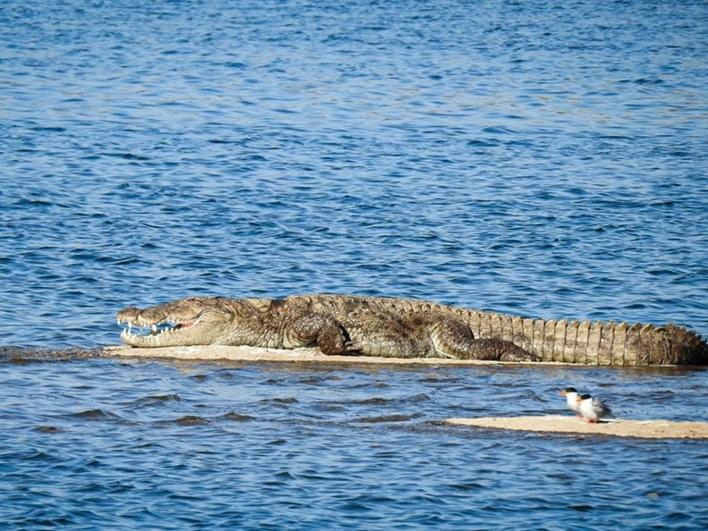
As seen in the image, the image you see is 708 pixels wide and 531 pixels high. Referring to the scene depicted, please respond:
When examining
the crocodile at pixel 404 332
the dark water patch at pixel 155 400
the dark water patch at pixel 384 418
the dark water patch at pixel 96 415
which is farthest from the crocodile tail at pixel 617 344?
the dark water patch at pixel 96 415

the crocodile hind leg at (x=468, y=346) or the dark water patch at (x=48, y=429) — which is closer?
the dark water patch at (x=48, y=429)

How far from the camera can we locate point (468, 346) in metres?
17.2

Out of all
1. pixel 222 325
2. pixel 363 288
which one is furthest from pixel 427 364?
pixel 363 288

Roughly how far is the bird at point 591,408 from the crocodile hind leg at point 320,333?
420cm

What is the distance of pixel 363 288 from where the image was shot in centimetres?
2097

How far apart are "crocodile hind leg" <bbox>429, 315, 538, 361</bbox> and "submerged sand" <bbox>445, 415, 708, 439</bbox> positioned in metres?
2.91

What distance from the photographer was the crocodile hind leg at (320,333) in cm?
1719

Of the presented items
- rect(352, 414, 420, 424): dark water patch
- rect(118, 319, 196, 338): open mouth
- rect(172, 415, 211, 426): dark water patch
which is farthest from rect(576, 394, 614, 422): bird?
rect(118, 319, 196, 338): open mouth

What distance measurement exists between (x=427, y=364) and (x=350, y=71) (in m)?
27.8

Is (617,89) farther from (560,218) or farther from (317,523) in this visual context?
(317,523)

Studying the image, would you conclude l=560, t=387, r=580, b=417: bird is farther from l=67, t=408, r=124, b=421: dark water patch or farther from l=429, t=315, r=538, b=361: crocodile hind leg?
l=67, t=408, r=124, b=421: dark water patch

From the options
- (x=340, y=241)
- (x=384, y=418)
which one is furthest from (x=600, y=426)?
(x=340, y=241)

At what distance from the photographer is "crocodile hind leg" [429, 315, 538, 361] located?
17156 mm

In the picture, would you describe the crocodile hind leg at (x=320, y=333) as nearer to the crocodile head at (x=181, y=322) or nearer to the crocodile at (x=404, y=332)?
the crocodile at (x=404, y=332)
